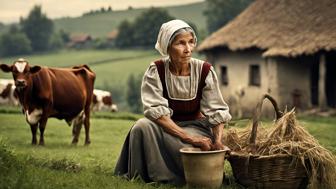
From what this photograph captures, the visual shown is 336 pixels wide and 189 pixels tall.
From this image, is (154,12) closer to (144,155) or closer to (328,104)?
(328,104)

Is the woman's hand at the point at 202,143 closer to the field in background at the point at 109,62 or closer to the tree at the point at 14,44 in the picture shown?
the field in background at the point at 109,62

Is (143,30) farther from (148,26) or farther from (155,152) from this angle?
(155,152)

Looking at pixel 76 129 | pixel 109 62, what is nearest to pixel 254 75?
pixel 76 129

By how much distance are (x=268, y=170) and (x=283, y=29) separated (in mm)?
19662

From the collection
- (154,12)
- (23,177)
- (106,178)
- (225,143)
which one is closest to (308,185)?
(225,143)

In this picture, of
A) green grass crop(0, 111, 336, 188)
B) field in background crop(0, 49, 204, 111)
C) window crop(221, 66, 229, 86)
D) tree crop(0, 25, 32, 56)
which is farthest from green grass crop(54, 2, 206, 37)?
green grass crop(0, 111, 336, 188)

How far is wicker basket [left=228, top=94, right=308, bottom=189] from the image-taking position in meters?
6.04

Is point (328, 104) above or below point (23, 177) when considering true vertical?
below

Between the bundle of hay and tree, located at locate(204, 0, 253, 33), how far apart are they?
54519 mm

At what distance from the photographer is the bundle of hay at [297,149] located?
6.04 meters

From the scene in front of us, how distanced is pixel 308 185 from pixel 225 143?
3.13 ft

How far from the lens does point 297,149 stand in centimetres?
604

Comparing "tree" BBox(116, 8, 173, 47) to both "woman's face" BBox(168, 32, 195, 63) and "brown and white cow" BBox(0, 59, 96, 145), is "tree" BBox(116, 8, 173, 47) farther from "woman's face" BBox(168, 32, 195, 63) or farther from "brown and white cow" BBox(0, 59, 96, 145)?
"woman's face" BBox(168, 32, 195, 63)

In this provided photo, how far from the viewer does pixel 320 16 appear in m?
24.3
